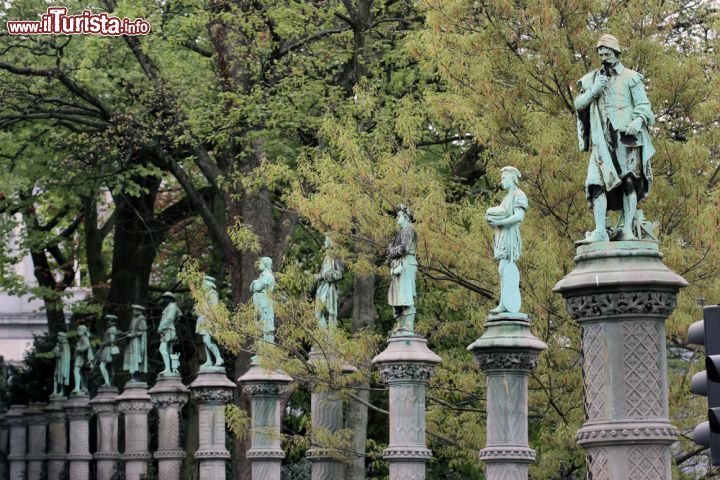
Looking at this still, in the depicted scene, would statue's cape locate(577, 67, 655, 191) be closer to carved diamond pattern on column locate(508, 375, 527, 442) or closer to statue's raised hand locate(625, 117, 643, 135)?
statue's raised hand locate(625, 117, 643, 135)

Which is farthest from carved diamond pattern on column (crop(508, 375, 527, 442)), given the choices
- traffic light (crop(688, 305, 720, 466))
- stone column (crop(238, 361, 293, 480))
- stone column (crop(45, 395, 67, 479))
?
stone column (crop(45, 395, 67, 479))

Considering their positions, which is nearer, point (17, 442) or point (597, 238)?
point (597, 238)

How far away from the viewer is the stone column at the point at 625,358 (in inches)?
521

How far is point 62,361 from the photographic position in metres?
39.0

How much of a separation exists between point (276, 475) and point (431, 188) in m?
6.14

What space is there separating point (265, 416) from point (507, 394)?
847cm

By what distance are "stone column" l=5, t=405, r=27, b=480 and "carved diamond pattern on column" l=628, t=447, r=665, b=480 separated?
3041cm

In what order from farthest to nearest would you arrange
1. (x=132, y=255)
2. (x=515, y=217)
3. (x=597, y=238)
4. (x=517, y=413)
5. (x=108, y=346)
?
(x=132, y=255)
(x=108, y=346)
(x=515, y=217)
(x=517, y=413)
(x=597, y=238)

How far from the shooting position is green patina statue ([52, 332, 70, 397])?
127ft

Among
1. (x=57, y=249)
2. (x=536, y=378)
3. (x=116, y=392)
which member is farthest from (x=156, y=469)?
(x=536, y=378)

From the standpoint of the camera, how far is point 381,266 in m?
24.0

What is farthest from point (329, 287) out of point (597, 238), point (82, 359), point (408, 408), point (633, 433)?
point (82, 359)

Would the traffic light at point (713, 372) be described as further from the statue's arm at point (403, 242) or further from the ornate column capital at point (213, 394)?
the ornate column capital at point (213, 394)

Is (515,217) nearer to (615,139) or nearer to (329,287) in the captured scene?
(615,139)
